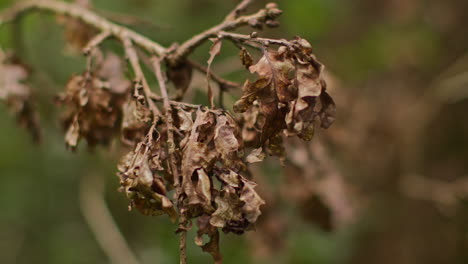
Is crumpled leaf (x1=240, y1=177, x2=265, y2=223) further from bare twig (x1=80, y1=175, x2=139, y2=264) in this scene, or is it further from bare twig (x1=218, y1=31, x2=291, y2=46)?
bare twig (x1=80, y1=175, x2=139, y2=264)

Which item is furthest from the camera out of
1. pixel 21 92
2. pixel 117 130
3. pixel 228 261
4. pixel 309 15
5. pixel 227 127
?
pixel 309 15

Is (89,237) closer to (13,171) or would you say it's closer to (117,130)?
(13,171)

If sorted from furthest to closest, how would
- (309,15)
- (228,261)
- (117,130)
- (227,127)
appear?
(309,15) < (228,261) < (117,130) < (227,127)

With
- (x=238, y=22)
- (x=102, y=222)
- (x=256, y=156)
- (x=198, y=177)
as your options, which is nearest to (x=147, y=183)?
(x=198, y=177)

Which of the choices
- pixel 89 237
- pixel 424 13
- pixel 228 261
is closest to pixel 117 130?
pixel 228 261

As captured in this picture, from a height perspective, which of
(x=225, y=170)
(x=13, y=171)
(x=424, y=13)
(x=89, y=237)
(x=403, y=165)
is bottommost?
(x=89, y=237)

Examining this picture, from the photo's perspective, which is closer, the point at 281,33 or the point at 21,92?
the point at 21,92

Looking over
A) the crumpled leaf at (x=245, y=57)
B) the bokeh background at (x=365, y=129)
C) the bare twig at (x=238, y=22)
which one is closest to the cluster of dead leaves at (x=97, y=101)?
the bare twig at (x=238, y=22)

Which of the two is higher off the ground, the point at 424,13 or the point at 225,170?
the point at 424,13

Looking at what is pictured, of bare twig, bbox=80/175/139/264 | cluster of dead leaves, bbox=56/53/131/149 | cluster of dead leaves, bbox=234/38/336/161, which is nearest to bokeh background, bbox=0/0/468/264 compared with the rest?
bare twig, bbox=80/175/139/264
